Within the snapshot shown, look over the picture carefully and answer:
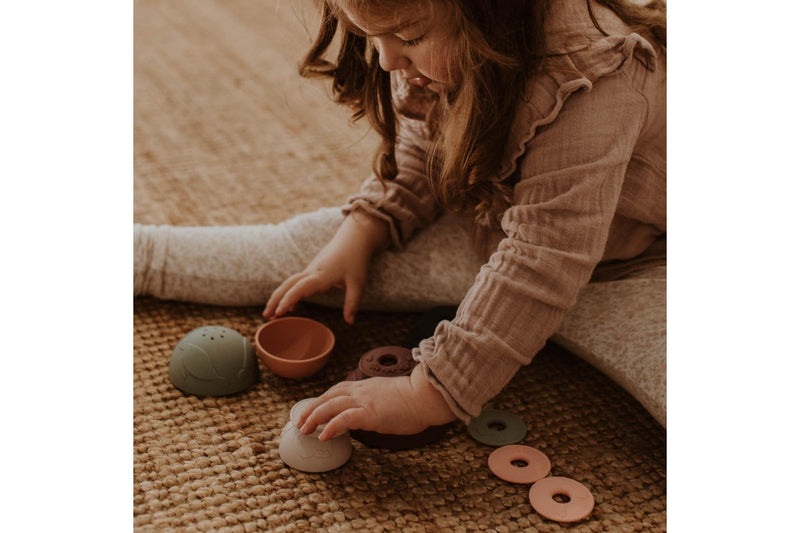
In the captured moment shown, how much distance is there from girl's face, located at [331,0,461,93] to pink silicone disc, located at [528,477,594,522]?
0.35 metres

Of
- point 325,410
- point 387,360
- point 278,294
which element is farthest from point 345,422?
point 278,294

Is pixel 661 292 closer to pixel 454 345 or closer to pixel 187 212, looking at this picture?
pixel 454 345

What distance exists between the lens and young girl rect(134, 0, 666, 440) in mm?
656

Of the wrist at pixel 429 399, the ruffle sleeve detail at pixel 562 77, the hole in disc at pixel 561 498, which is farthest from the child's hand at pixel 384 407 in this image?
the ruffle sleeve detail at pixel 562 77

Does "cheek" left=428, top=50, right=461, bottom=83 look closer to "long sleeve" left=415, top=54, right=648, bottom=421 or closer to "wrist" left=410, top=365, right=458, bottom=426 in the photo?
"long sleeve" left=415, top=54, right=648, bottom=421

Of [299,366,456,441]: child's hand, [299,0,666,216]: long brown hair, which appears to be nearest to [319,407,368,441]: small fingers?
[299,366,456,441]: child's hand

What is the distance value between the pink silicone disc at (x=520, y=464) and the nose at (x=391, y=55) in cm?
35

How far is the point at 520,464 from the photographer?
2.41 feet

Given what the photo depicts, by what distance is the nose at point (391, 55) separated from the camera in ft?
2.13

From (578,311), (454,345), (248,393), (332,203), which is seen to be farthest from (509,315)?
(332,203)

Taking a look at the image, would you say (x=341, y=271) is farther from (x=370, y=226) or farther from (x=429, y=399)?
(x=429, y=399)

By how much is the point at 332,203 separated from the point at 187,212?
0.64ft

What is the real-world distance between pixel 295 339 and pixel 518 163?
302mm

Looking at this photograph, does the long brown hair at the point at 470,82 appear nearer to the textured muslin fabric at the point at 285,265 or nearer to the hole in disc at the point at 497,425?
the textured muslin fabric at the point at 285,265
